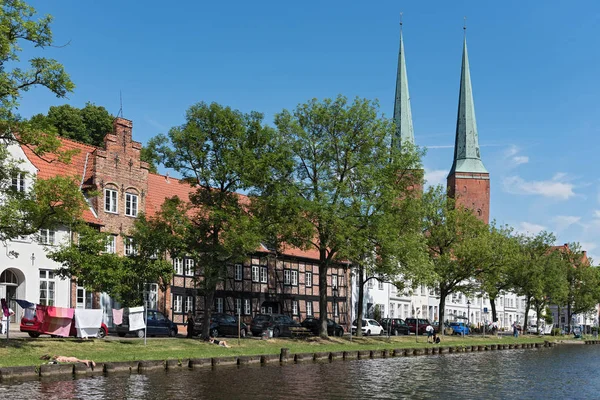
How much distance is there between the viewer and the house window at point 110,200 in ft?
172

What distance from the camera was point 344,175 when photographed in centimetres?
5369

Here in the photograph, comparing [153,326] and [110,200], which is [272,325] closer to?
[153,326]

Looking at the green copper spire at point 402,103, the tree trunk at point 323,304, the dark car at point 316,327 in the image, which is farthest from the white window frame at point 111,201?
the green copper spire at point 402,103

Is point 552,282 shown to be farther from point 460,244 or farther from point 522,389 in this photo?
point 522,389

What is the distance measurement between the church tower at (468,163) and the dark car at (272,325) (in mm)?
74608

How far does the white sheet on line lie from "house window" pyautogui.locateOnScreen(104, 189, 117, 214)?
14.0 metres

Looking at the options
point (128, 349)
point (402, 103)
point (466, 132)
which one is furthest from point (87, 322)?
point (466, 132)

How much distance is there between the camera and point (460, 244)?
69.6 m

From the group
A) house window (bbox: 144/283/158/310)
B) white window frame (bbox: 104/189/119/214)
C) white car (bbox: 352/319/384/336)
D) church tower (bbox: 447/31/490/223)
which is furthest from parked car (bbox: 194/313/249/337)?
church tower (bbox: 447/31/490/223)

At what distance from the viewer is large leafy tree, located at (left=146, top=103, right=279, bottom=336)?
4428 cm

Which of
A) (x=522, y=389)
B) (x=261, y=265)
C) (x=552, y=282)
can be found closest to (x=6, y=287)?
(x=261, y=265)

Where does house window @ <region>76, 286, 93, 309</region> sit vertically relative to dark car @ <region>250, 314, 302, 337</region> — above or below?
above

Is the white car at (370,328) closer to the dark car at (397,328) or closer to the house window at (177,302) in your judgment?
the dark car at (397,328)

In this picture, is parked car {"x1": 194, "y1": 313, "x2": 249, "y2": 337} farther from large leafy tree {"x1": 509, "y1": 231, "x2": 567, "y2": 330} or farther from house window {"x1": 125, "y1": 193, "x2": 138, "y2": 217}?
large leafy tree {"x1": 509, "y1": 231, "x2": 567, "y2": 330}
